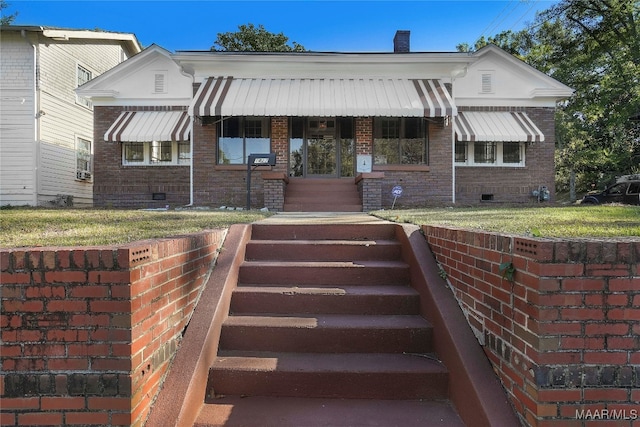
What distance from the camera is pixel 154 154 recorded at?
12070 millimetres

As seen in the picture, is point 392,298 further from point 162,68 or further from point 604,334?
point 162,68

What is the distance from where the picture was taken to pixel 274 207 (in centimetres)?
930

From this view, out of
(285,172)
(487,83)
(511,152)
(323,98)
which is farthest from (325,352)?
(487,83)

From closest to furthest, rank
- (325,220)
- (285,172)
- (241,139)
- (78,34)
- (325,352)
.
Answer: (325,352) < (325,220) < (285,172) < (241,139) < (78,34)

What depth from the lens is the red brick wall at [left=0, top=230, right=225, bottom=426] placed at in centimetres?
183

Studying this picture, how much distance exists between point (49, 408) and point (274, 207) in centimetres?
752

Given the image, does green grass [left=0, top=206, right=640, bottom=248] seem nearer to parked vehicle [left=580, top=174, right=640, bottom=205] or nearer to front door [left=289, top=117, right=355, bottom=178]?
front door [left=289, top=117, right=355, bottom=178]

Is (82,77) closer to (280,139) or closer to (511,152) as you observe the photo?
(280,139)

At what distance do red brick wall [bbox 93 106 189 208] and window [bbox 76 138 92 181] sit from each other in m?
4.92

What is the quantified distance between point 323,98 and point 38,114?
35.7 feet

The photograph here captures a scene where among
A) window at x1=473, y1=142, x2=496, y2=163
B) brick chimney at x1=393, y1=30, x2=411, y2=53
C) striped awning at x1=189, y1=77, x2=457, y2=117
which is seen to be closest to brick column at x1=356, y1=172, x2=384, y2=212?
striped awning at x1=189, y1=77, x2=457, y2=117

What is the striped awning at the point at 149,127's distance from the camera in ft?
37.0

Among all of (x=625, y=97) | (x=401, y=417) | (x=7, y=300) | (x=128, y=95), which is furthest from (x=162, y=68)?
(x=625, y=97)

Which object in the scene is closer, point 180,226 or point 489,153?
point 180,226
